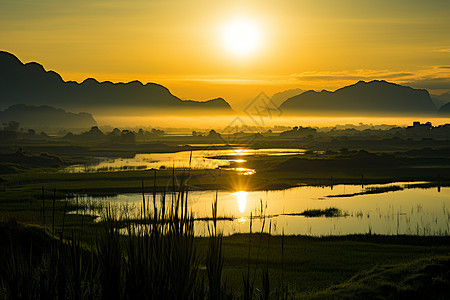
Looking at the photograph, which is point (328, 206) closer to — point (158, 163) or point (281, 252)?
point (281, 252)

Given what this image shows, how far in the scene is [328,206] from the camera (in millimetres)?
50250

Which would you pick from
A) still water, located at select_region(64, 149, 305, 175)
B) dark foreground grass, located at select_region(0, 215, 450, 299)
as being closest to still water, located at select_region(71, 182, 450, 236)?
dark foreground grass, located at select_region(0, 215, 450, 299)

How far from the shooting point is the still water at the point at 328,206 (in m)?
38.9

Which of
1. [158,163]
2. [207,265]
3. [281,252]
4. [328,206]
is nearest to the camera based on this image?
[207,265]

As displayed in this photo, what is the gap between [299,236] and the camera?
35.2m

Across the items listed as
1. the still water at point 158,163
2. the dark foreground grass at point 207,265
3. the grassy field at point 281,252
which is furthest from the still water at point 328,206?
the still water at point 158,163

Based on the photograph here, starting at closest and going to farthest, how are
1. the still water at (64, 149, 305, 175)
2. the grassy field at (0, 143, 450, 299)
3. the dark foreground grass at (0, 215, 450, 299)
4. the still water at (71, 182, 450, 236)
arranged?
1. the dark foreground grass at (0, 215, 450, 299)
2. the grassy field at (0, 143, 450, 299)
3. the still water at (71, 182, 450, 236)
4. the still water at (64, 149, 305, 175)

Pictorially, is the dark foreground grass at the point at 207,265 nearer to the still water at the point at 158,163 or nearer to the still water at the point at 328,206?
the still water at the point at 328,206

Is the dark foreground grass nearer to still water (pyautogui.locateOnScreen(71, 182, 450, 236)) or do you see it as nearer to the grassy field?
the grassy field

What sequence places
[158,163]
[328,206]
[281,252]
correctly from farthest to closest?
[158,163] < [328,206] < [281,252]

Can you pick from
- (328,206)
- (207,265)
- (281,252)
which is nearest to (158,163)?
(328,206)

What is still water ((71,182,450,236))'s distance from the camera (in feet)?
128

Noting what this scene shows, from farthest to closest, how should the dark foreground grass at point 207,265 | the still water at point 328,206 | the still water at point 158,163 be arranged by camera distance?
the still water at point 158,163
the still water at point 328,206
the dark foreground grass at point 207,265

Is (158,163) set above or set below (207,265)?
below
